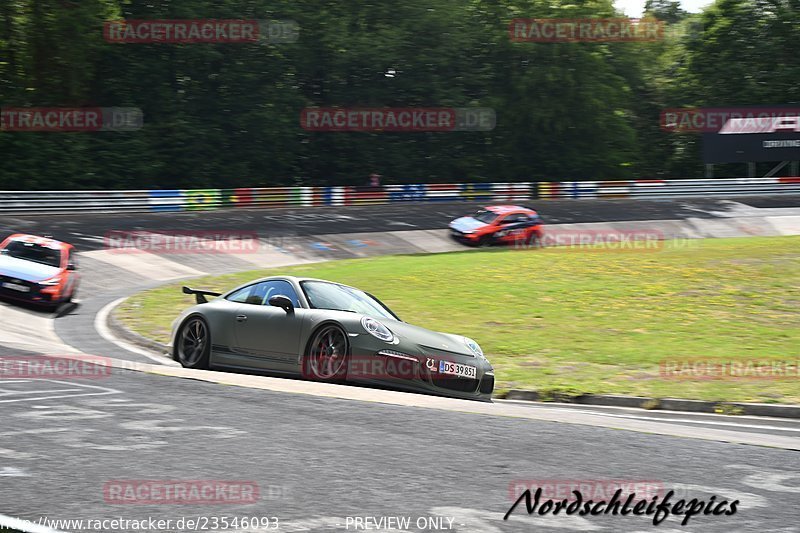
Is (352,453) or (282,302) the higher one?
(282,302)

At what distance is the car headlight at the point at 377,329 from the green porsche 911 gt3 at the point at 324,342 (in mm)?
10

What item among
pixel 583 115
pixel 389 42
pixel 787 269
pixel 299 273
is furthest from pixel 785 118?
pixel 299 273

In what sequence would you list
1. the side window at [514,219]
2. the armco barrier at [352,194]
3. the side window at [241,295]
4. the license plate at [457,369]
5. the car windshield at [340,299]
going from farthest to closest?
1. the armco barrier at [352,194]
2. the side window at [514,219]
3. the side window at [241,295]
4. the car windshield at [340,299]
5. the license plate at [457,369]

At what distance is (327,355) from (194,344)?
2196 millimetres

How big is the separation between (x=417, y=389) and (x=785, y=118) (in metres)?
44.5

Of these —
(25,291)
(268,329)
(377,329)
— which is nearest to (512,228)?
(25,291)

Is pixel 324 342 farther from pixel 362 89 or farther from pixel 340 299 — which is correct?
pixel 362 89

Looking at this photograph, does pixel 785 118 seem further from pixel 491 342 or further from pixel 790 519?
pixel 790 519

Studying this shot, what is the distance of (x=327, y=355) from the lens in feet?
32.7

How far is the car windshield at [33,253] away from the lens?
734 inches

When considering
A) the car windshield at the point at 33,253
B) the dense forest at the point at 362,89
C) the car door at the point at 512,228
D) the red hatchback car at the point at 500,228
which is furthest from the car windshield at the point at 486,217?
the dense forest at the point at 362,89

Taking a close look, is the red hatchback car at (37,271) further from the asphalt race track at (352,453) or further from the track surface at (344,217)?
the asphalt race track at (352,453)

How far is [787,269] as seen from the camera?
23375 millimetres

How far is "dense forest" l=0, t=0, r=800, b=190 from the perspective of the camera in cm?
4456
